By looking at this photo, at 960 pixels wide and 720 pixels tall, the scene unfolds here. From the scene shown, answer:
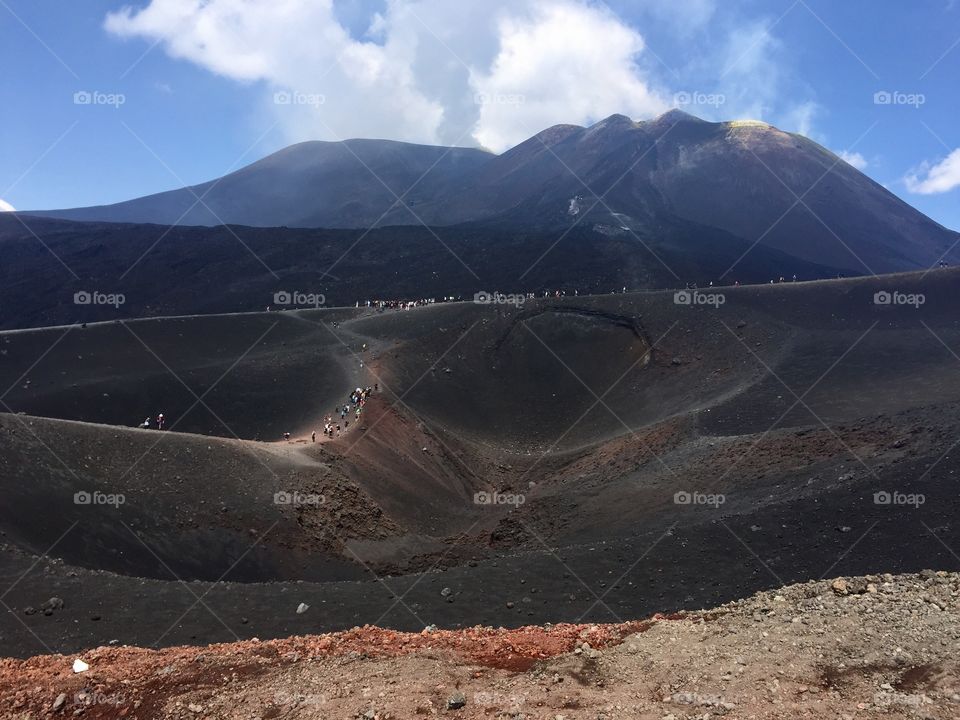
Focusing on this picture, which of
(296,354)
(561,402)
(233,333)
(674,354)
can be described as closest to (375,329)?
(296,354)

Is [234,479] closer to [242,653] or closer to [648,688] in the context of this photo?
[242,653]

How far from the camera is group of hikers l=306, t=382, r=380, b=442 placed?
86.1ft

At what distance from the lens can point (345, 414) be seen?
92.4 ft

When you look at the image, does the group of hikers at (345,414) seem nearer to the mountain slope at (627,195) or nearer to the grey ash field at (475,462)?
the grey ash field at (475,462)

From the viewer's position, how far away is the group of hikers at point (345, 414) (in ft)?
86.1

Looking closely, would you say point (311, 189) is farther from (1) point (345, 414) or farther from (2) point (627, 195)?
(1) point (345, 414)

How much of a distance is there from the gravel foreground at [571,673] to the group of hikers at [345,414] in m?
16.1

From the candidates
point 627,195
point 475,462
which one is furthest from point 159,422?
point 627,195

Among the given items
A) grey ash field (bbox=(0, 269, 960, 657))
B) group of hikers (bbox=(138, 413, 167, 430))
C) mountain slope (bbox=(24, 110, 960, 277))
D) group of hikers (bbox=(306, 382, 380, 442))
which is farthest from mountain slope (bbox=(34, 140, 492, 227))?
group of hikers (bbox=(306, 382, 380, 442))

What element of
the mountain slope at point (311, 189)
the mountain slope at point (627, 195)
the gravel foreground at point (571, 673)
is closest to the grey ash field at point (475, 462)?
the gravel foreground at point (571, 673)

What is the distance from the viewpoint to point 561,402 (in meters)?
35.2

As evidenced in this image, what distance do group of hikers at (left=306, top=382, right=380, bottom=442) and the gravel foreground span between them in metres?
16.1

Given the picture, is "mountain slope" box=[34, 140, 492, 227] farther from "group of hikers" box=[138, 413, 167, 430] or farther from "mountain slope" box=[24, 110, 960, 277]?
→ "group of hikers" box=[138, 413, 167, 430]

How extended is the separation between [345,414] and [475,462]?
6.12 metres
